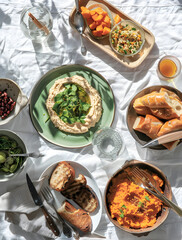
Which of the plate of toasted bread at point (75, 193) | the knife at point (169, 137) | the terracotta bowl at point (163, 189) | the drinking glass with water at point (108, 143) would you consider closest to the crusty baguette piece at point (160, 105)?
the knife at point (169, 137)

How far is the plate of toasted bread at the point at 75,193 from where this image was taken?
Answer: 1808 mm

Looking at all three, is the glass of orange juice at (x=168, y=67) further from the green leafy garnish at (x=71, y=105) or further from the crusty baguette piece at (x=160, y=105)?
the green leafy garnish at (x=71, y=105)

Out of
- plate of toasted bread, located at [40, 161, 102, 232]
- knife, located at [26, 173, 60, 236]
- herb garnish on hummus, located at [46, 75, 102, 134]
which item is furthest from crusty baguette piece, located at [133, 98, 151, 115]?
knife, located at [26, 173, 60, 236]

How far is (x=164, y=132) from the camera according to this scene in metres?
1.77

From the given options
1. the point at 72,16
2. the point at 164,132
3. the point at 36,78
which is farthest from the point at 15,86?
the point at 164,132

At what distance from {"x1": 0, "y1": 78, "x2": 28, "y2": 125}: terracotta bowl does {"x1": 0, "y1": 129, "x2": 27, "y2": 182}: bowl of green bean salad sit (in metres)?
0.11

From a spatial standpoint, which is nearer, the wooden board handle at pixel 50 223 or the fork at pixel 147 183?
the fork at pixel 147 183

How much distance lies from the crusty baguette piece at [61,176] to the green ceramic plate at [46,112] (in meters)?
0.15

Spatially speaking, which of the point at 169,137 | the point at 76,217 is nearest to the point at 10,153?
the point at 76,217

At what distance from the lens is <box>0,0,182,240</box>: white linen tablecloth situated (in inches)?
75.7

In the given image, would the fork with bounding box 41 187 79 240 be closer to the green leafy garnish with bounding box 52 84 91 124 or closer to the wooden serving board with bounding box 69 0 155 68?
the green leafy garnish with bounding box 52 84 91 124

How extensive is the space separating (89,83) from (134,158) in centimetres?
62

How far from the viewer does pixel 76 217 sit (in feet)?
5.91

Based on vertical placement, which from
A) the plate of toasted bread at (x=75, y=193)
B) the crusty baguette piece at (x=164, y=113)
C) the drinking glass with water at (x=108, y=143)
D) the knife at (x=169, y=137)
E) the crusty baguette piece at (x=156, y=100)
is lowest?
the plate of toasted bread at (x=75, y=193)
